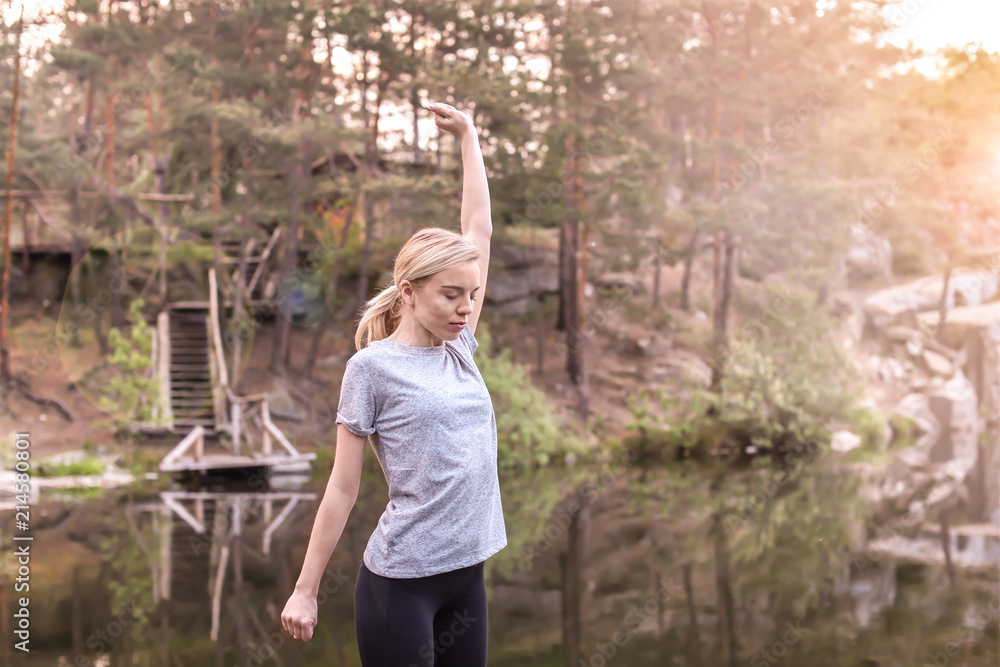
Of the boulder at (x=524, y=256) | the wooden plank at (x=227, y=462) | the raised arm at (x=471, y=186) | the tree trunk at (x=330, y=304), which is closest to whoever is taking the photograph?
the raised arm at (x=471, y=186)

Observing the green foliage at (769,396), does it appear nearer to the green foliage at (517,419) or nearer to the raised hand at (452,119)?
the green foliage at (517,419)

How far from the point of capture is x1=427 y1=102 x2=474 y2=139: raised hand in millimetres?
2254

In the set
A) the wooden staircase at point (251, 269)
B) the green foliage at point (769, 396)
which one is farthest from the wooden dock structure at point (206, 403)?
the green foliage at point (769, 396)

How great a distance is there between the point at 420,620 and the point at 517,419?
1158 centimetres

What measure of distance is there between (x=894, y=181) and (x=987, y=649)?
20212 millimetres

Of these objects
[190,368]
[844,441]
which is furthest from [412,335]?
[844,441]

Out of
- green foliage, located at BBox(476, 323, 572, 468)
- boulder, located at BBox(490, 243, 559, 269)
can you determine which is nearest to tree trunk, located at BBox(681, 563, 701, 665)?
green foliage, located at BBox(476, 323, 572, 468)

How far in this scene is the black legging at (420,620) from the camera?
1.83m

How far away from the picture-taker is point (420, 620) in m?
1.83

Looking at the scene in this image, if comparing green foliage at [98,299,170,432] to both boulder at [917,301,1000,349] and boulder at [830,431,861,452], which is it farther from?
boulder at [917,301,1000,349]

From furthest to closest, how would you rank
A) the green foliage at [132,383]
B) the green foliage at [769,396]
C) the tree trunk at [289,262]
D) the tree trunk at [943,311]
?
the tree trunk at [943,311]
the tree trunk at [289,262]
the green foliage at [769,396]
the green foliage at [132,383]

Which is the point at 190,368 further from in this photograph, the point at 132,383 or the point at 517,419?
the point at 517,419

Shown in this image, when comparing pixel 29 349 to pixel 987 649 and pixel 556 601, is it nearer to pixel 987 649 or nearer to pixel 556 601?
pixel 556 601

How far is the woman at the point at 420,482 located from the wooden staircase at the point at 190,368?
11550 mm
